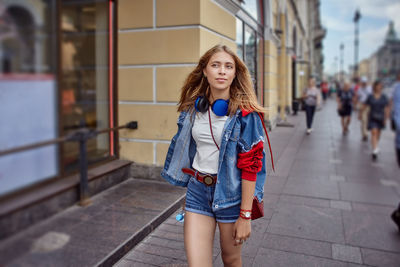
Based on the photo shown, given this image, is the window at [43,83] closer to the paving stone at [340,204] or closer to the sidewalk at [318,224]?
the sidewalk at [318,224]

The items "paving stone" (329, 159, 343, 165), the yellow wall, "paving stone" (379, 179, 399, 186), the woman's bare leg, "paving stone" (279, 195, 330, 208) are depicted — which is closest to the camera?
the woman's bare leg

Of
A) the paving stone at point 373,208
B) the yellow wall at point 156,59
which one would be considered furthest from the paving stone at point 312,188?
the yellow wall at point 156,59

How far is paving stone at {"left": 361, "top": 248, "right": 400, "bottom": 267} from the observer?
329cm

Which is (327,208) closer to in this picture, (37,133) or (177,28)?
(177,28)

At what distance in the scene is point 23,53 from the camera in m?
1.39

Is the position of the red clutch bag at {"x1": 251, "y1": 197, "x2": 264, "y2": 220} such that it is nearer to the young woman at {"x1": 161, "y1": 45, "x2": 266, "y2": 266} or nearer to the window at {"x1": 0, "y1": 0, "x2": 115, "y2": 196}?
the young woman at {"x1": 161, "y1": 45, "x2": 266, "y2": 266}

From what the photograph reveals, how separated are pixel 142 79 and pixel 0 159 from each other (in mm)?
4044

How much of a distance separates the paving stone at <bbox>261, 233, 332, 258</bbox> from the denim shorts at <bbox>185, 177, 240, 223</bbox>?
1468 mm

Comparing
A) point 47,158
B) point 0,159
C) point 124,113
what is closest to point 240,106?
point 47,158

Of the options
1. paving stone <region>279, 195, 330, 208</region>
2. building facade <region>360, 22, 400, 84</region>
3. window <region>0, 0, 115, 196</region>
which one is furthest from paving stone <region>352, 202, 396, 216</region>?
building facade <region>360, 22, 400, 84</region>

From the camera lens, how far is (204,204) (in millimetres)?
2311

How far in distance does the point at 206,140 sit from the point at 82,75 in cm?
83

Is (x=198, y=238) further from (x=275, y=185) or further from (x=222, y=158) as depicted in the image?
(x=275, y=185)

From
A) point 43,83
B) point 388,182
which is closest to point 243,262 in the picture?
point 43,83
